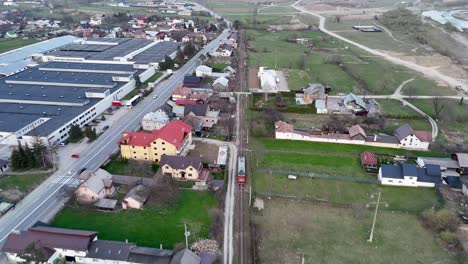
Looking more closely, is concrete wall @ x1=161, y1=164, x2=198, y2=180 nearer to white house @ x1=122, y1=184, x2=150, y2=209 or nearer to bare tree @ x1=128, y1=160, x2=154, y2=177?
bare tree @ x1=128, y1=160, x2=154, y2=177

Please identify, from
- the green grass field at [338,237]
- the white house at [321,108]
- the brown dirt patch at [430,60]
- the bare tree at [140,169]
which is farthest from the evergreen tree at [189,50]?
the green grass field at [338,237]

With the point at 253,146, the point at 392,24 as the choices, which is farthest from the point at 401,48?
the point at 253,146

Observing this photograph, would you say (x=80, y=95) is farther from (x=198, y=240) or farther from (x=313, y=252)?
(x=313, y=252)

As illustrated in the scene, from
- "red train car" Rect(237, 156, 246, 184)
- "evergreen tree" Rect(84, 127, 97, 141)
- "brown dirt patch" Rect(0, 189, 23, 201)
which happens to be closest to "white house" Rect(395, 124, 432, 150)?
"red train car" Rect(237, 156, 246, 184)

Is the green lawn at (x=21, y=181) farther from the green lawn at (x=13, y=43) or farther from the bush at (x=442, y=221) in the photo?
the green lawn at (x=13, y=43)

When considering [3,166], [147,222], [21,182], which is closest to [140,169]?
[147,222]

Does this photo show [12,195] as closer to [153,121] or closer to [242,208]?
[153,121]
